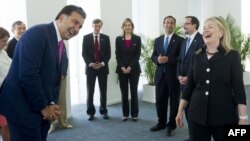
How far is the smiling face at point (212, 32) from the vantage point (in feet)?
7.76

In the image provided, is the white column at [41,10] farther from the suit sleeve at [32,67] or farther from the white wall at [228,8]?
the white wall at [228,8]

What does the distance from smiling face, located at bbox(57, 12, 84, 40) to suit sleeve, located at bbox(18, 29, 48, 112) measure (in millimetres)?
151

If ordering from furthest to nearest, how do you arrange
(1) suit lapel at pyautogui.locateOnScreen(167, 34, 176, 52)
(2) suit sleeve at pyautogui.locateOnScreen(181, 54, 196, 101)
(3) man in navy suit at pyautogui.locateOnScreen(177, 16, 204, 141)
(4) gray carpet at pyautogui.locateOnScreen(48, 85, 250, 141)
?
(1) suit lapel at pyautogui.locateOnScreen(167, 34, 176, 52)
(4) gray carpet at pyautogui.locateOnScreen(48, 85, 250, 141)
(3) man in navy suit at pyautogui.locateOnScreen(177, 16, 204, 141)
(2) suit sleeve at pyautogui.locateOnScreen(181, 54, 196, 101)

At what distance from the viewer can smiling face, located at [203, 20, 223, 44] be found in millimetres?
2365

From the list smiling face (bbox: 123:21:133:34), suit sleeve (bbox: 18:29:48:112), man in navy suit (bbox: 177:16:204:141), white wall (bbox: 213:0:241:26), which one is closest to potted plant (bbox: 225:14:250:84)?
white wall (bbox: 213:0:241:26)

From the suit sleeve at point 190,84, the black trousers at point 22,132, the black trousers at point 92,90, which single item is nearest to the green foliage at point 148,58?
the black trousers at point 92,90

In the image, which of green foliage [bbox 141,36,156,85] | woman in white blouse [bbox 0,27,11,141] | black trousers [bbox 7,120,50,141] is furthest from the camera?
green foliage [bbox 141,36,156,85]

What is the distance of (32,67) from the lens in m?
2.08

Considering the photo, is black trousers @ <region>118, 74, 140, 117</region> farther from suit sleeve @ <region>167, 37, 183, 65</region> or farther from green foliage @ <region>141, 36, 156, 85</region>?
green foliage @ <region>141, 36, 156, 85</region>

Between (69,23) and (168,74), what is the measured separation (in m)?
2.50

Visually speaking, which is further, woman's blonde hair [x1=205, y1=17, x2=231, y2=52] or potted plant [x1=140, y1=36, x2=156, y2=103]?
potted plant [x1=140, y1=36, x2=156, y2=103]

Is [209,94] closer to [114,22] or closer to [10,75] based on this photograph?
[10,75]

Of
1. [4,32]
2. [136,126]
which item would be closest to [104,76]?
[136,126]

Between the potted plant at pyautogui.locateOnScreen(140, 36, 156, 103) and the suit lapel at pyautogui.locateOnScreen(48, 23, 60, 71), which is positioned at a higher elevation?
the suit lapel at pyautogui.locateOnScreen(48, 23, 60, 71)
